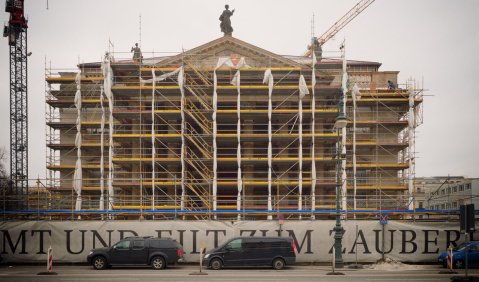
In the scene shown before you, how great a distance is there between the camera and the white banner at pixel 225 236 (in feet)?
84.6

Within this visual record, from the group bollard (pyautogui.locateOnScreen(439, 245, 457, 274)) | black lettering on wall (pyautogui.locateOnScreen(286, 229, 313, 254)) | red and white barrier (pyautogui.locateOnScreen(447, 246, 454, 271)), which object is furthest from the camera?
black lettering on wall (pyautogui.locateOnScreen(286, 229, 313, 254))

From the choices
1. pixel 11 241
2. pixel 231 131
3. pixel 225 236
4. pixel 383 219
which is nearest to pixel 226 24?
pixel 231 131

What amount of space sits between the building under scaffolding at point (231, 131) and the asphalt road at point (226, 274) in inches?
880

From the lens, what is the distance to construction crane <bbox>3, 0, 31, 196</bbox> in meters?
67.0

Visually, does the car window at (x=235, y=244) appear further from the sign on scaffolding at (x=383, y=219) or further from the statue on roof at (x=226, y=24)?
the statue on roof at (x=226, y=24)

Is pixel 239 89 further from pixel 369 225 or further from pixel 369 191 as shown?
pixel 369 225

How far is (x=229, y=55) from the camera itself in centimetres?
5066

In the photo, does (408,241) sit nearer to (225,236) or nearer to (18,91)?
(225,236)

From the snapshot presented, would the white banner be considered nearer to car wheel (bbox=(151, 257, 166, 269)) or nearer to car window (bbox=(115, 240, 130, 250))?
car wheel (bbox=(151, 257, 166, 269))

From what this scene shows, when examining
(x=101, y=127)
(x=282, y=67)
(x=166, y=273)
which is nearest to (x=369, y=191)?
Answer: (x=282, y=67)

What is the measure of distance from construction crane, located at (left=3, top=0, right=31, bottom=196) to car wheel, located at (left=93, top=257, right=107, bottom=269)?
159 feet

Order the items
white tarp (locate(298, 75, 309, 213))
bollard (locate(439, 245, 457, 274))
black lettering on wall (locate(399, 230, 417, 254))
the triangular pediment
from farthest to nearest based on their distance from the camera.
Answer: the triangular pediment, white tarp (locate(298, 75, 309, 213)), black lettering on wall (locate(399, 230, 417, 254)), bollard (locate(439, 245, 457, 274))

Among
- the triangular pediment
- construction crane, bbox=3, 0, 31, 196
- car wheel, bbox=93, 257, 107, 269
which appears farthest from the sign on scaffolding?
construction crane, bbox=3, 0, 31, 196

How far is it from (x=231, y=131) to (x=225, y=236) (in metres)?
26.0
